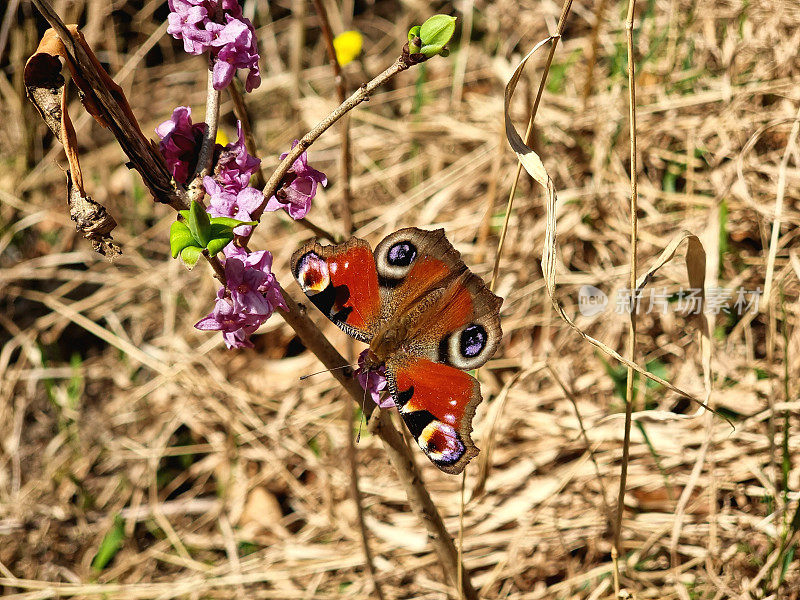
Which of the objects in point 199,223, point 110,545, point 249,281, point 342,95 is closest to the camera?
point 199,223

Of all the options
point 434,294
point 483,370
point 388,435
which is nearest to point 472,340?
point 434,294

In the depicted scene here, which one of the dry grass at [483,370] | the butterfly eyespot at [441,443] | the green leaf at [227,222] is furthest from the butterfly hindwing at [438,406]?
the dry grass at [483,370]

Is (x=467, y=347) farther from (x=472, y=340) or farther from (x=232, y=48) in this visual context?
(x=232, y=48)

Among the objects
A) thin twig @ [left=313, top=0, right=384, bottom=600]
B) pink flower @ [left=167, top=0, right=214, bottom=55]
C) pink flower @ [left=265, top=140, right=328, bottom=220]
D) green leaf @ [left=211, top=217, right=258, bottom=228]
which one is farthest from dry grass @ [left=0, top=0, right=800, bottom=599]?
pink flower @ [left=167, top=0, right=214, bottom=55]

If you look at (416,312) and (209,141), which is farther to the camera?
(416,312)

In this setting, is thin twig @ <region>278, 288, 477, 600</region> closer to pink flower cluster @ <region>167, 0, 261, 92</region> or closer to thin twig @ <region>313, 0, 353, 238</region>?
pink flower cluster @ <region>167, 0, 261, 92</region>

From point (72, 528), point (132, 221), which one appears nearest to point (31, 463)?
point (72, 528)

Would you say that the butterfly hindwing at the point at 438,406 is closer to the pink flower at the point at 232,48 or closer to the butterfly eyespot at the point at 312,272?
Result: the butterfly eyespot at the point at 312,272
